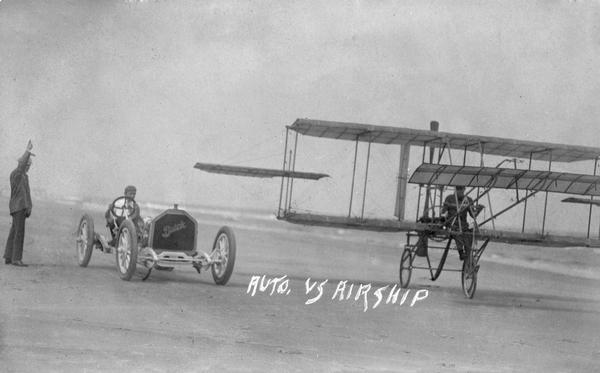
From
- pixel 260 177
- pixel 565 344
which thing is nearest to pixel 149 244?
pixel 260 177

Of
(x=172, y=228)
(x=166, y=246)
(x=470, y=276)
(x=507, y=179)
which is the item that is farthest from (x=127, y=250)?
(x=507, y=179)

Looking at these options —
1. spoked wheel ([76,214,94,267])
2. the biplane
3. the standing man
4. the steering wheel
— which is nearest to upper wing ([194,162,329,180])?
the biplane

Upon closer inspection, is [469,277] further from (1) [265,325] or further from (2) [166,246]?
(1) [265,325]

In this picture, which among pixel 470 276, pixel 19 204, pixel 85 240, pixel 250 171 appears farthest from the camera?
pixel 250 171

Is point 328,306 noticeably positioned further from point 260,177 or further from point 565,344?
point 260,177

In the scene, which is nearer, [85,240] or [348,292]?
[348,292]

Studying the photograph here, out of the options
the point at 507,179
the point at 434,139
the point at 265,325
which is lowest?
the point at 265,325
